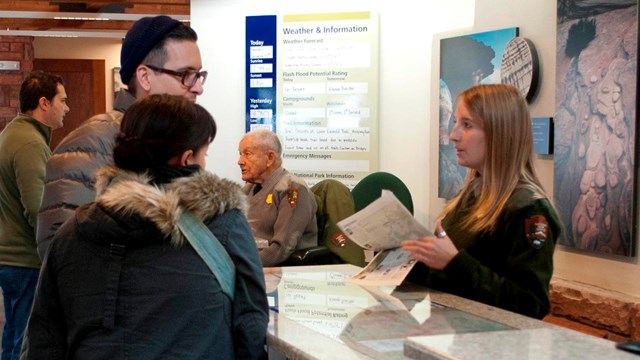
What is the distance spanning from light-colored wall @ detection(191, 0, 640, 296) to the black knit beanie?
244cm

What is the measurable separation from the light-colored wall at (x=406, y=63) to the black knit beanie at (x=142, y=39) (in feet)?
8.02

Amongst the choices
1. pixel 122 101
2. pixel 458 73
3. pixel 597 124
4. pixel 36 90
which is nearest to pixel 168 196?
pixel 122 101

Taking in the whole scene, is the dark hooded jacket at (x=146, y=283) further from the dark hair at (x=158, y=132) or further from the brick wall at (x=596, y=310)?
the brick wall at (x=596, y=310)

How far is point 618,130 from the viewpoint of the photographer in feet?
12.5

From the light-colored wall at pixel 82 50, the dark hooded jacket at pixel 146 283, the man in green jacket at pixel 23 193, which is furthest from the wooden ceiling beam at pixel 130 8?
the dark hooded jacket at pixel 146 283

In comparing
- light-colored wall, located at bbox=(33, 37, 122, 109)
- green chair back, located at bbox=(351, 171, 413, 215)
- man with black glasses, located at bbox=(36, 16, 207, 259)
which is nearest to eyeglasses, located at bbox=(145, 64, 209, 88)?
man with black glasses, located at bbox=(36, 16, 207, 259)

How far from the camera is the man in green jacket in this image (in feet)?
14.0

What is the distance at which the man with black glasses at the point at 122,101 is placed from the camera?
226 cm

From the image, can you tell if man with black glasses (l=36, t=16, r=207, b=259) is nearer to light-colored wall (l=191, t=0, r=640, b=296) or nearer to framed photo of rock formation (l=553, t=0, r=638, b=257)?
framed photo of rock formation (l=553, t=0, r=638, b=257)

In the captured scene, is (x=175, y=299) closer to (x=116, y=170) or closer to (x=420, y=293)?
(x=116, y=170)

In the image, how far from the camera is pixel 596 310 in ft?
13.0

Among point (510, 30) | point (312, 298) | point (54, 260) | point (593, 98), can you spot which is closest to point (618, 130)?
point (593, 98)

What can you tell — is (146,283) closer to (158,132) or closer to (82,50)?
(158,132)

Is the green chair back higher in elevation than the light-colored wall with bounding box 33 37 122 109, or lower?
lower
